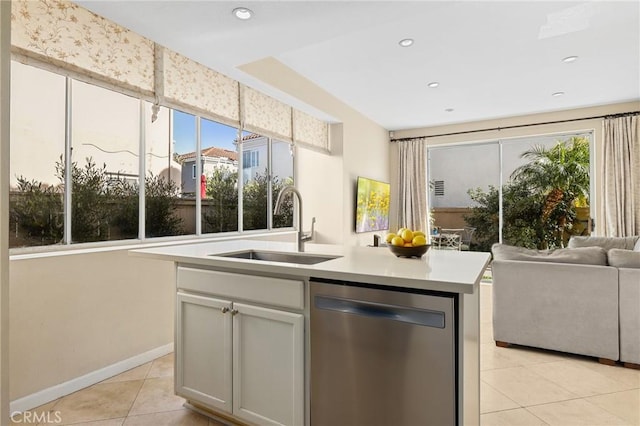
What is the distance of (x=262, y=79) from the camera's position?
353cm

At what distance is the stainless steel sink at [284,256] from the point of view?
2016 mm

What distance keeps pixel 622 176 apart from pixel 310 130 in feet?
14.5

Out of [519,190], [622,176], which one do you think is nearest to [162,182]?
[519,190]

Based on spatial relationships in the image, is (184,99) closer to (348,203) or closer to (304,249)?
(304,249)

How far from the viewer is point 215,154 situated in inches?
141

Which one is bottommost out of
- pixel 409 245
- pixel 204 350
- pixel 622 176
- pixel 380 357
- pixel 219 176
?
pixel 204 350

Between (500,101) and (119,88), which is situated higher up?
(500,101)

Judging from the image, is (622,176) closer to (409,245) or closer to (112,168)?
(409,245)

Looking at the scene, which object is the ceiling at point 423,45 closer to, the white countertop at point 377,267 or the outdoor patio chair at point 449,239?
the white countertop at point 377,267

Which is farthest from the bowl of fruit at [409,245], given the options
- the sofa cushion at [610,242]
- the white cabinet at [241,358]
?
the sofa cushion at [610,242]

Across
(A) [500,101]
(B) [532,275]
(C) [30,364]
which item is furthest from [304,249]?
(A) [500,101]

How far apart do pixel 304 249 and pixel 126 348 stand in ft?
5.35

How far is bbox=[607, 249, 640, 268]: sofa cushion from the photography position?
8.52 feet

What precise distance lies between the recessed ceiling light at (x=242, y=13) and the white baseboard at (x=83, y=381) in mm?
2598
